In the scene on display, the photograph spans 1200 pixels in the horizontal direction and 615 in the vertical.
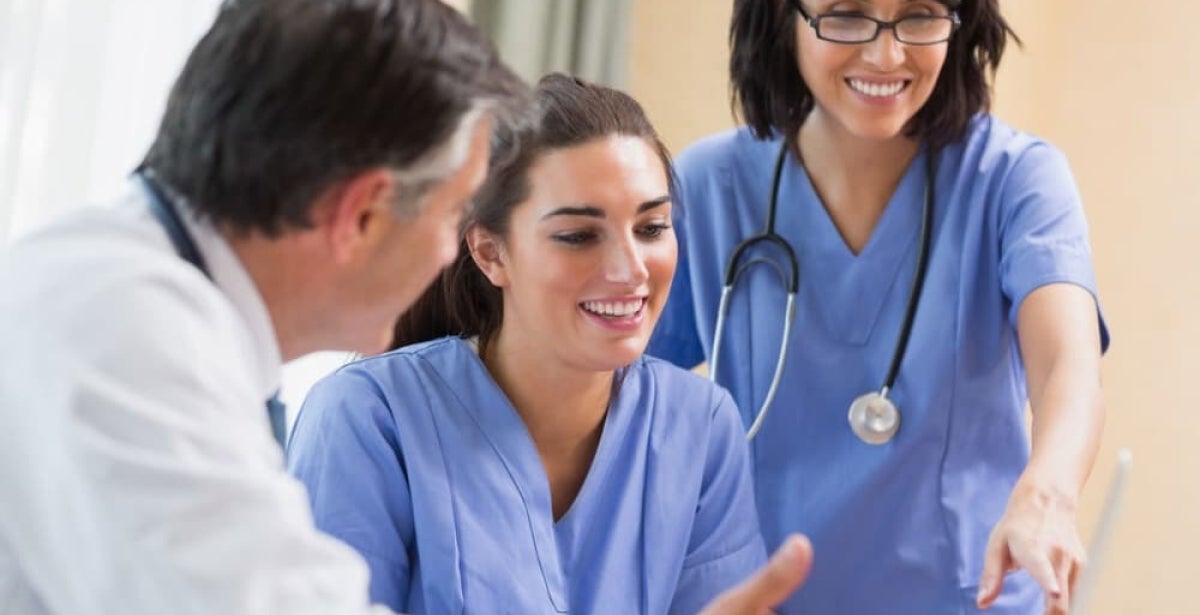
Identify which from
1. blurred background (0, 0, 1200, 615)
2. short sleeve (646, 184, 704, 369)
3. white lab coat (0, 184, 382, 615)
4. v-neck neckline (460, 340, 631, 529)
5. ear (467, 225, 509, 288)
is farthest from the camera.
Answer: blurred background (0, 0, 1200, 615)

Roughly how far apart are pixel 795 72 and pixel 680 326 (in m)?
0.34

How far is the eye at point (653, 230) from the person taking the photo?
5.72 feet

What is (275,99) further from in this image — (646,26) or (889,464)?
(646,26)

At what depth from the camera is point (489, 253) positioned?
70.5 inches

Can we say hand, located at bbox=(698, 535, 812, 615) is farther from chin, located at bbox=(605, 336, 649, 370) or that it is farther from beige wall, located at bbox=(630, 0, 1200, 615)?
beige wall, located at bbox=(630, 0, 1200, 615)

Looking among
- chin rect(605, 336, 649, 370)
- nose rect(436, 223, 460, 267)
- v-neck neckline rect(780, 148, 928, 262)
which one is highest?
nose rect(436, 223, 460, 267)

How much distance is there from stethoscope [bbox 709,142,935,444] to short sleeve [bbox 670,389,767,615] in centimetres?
7

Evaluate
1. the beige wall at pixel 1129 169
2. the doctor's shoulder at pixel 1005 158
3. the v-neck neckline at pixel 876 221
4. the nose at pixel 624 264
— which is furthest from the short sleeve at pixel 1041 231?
the beige wall at pixel 1129 169

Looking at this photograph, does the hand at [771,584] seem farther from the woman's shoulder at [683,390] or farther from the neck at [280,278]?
the woman's shoulder at [683,390]

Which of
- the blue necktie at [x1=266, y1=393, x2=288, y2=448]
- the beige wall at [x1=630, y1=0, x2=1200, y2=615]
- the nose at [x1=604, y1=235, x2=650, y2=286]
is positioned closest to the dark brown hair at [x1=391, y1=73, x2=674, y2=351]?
the nose at [x1=604, y1=235, x2=650, y2=286]

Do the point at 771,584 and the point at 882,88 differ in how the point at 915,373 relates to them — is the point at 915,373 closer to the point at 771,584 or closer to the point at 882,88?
the point at 882,88

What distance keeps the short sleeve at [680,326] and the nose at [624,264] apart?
266 mm

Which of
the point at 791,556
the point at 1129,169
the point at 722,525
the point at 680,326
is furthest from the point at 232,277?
the point at 1129,169

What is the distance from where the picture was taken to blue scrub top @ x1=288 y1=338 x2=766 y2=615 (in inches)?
61.8
